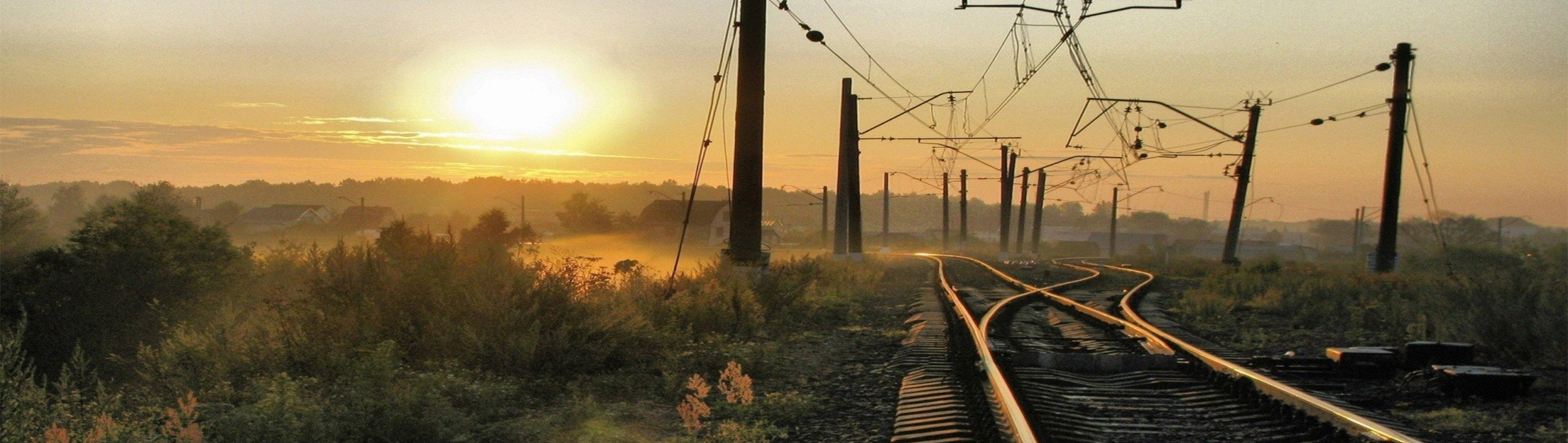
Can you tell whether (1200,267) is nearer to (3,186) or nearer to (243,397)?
(243,397)

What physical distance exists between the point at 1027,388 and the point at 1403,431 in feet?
9.60

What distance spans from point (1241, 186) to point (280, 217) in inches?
5253

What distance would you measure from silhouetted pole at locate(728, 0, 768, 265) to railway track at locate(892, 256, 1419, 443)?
384cm

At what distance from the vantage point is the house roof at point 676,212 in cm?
11844

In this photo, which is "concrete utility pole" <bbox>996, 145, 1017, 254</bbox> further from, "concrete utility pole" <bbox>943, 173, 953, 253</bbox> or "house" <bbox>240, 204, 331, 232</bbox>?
"house" <bbox>240, 204, 331, 232</bbox>

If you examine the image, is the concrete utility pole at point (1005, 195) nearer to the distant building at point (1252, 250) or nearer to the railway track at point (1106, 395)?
the railway track at point (1106, 395)

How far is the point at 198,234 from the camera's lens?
92.1 feet

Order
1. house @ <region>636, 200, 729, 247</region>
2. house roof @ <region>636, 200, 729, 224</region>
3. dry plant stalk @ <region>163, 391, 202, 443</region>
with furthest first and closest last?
house roof @ <region>636, 200, 729, 224</region>, house @ <region>636, 200, 729, 247</region>, dry plant stalk @ <region>163, 391, 202, 443</region>

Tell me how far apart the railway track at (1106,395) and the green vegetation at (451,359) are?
148cm

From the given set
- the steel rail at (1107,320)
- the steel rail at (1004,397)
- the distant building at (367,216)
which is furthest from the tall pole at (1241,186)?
the distant building at (367,216)

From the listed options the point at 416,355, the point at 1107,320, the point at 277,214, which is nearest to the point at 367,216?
the point at 277,214

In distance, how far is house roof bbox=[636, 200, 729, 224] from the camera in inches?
4663

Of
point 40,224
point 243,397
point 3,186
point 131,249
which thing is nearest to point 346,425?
point 243,397

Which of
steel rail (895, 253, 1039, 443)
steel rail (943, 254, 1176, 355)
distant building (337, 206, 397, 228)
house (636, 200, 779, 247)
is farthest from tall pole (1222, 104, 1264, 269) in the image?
distant building (337, 206, 397, 228)
